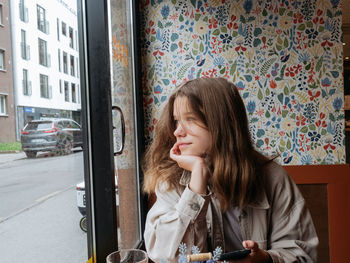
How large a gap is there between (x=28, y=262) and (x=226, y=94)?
32.5 inches

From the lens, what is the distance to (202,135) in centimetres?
105

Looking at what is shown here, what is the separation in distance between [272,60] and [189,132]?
1.37 meters

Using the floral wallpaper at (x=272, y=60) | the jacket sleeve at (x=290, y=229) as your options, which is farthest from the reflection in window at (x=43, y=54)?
the floral wallpaper at (x=272, y=60)

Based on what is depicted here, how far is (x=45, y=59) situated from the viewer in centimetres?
103

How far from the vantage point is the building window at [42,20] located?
1009 mm

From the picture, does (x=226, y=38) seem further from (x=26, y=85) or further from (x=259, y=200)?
(x=26, y=85)

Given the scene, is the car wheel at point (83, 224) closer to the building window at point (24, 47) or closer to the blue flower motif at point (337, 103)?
the building window at point (24, 47)

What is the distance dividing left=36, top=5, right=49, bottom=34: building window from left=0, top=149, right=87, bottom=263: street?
43cm

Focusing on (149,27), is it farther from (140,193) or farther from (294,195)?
(294,195)

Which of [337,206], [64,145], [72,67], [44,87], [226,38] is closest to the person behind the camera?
[44,87]

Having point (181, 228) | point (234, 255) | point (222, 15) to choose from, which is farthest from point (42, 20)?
point (222, 15)

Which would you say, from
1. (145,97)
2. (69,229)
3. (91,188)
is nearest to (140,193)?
(145,97)

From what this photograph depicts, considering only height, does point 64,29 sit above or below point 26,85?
above

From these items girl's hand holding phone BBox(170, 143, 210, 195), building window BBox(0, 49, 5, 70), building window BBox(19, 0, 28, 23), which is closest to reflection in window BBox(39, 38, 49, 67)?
building window BBox(19, 0, 28, 23)
